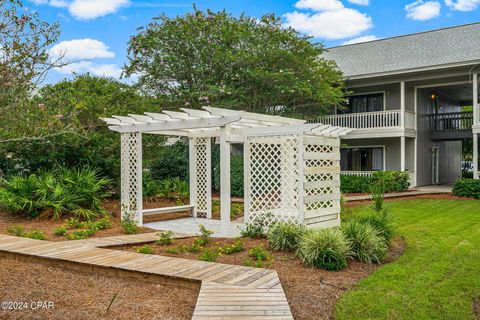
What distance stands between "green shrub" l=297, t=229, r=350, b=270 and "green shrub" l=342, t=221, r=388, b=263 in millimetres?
216

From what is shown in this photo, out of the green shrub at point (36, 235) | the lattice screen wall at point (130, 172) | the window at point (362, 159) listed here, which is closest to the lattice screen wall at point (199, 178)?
the lattice screen wall at point (130, 172)

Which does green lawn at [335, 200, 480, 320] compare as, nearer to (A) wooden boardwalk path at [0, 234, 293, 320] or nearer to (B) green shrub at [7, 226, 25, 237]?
(A) wooden boardwalk path at [0, 234, 293, 320]

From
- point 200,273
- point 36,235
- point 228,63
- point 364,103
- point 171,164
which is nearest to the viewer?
point 200,273

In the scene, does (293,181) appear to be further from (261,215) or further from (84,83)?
(84,83)

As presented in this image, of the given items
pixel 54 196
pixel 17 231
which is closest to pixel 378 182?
pixel 54 196

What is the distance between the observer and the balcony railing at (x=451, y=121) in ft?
65.2

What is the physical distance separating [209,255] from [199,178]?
208 inches

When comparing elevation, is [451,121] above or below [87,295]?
above

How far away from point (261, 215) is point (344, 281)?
9.89 feet

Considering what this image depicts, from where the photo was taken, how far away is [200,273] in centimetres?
529

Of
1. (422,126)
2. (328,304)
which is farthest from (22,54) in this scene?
(422,126)

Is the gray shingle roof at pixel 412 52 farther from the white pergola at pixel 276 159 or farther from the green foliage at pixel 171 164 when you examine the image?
the white pergola at pixel 276 159

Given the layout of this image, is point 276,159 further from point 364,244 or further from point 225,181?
point 364,244

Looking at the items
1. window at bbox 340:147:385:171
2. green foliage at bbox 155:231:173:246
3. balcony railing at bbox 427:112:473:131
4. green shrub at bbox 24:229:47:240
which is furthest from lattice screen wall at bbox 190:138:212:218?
balcony railing at bbox 427:112:473:131
